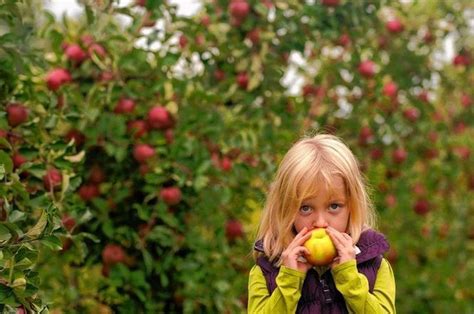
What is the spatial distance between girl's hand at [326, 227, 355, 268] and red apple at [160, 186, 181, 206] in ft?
5.64

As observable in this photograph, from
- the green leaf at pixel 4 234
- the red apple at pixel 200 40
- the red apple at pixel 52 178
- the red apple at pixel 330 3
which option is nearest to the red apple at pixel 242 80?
the red apple at pixel 200 40

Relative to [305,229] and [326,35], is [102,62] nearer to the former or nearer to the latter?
[326,35]

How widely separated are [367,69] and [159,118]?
1500mm

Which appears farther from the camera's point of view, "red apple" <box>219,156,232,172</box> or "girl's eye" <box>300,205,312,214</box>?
"red apple" <box>219,156,232,172</box>

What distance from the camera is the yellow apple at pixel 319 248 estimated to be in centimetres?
224

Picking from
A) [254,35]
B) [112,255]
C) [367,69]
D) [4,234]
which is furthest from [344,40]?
[4,234]

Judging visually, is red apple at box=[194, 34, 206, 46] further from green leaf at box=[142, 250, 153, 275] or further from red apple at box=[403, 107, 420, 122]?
red apple at box=[403, 107, 420, 122]

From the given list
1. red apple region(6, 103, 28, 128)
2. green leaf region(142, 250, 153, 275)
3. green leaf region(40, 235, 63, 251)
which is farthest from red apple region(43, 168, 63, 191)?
green leaf region(40, 235, 63, 251)

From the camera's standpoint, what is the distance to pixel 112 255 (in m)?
3.94

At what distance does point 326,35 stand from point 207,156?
923 millimetres

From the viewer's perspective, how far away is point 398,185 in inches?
234

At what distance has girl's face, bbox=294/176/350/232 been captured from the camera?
230cm

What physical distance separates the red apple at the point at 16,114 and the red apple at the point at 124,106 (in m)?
0.63

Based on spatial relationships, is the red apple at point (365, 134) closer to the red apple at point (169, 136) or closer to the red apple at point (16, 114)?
the red apple at point (169, 136)
